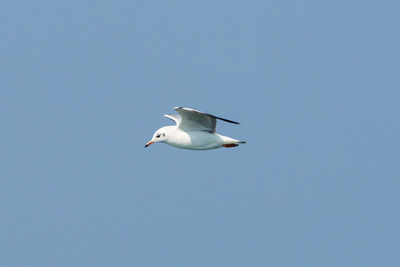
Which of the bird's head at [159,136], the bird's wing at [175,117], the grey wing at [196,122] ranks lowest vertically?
the bird's head at [159,136]

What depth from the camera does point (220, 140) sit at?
113ft

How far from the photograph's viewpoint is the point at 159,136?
3559 cm

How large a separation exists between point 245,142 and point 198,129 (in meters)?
1.85

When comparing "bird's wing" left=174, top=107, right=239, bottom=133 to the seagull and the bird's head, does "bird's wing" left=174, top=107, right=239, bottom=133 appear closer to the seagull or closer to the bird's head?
the seagull

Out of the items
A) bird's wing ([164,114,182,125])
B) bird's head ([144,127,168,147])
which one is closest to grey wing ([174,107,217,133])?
bird's head ([144,127,168,147])

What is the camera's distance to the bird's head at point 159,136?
35375 mm

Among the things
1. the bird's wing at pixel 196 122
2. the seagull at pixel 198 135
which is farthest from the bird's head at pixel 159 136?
the bird's wing at pixel 196 122

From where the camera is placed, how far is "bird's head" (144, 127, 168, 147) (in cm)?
3538

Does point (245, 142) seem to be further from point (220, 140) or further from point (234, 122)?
point (234, 122)

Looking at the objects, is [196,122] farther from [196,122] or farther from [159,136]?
[159,136]

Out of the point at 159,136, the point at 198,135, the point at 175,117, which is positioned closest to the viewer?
the point at 198,135

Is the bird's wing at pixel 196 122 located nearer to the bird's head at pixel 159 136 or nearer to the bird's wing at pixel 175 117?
the bird's head at pixel 159 136

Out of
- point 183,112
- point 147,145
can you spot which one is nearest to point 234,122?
point 183,112

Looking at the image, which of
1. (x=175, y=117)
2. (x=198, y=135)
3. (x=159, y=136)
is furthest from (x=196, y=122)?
(x=175, y=117)
